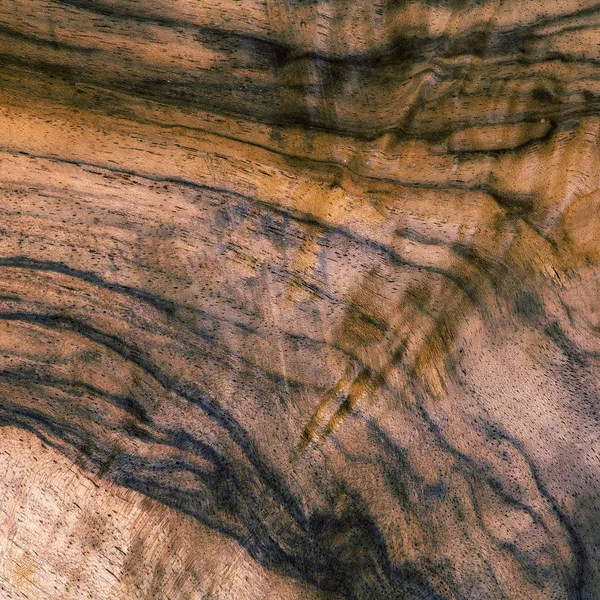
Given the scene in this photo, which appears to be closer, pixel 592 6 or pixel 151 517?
pixel 151 517

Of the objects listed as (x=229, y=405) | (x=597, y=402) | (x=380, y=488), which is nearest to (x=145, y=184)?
(x=229, y=405)

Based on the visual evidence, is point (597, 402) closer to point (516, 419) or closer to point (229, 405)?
point (516, 419)

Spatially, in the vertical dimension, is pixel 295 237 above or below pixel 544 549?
above

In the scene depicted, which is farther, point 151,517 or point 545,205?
point 545,205

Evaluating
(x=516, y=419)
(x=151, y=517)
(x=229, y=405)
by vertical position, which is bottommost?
(x=151, y=517)

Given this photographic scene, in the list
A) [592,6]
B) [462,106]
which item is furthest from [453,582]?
[592,6]

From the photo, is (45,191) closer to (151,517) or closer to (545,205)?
(151,517)
